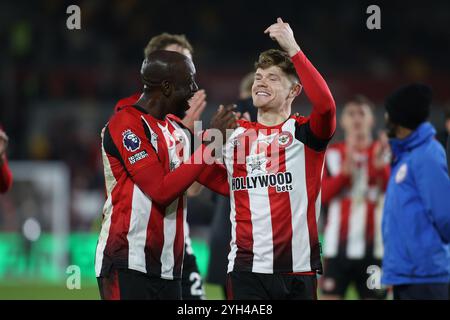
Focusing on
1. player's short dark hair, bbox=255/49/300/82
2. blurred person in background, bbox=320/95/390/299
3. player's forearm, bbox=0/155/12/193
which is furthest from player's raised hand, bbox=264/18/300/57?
blurred person in background, bbox=320/95/390/299

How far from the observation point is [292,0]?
19641 millimetres

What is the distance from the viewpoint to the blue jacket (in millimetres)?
5098

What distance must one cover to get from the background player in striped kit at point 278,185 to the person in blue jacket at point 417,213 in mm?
996

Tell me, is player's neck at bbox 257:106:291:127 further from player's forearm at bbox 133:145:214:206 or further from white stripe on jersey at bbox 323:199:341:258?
white stripe on jersey at bbox 323:199:341:258

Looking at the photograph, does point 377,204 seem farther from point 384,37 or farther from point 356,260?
point 384,37

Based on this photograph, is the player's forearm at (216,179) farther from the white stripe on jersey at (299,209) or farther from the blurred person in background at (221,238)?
the blurred person in background at (221,238)

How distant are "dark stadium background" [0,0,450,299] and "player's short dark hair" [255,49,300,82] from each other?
8162mm

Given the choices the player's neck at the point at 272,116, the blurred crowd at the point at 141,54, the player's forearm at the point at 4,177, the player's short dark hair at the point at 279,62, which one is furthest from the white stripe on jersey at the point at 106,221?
the blurred crowd at the point at 141,54

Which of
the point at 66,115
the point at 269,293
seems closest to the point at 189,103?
the point at 269,293

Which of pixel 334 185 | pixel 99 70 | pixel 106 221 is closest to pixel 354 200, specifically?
pixel 334 185

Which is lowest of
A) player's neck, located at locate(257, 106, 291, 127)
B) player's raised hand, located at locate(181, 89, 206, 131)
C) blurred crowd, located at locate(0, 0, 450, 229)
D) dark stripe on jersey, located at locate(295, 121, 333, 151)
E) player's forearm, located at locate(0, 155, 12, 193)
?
player's forearm, located at locate(0, 155, 12, 193)

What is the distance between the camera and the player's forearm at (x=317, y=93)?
4.21 metres
